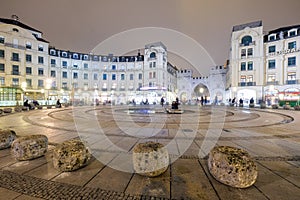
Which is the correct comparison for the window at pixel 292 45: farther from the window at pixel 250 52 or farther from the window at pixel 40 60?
the window at pixel 40 60

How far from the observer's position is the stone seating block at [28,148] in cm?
444

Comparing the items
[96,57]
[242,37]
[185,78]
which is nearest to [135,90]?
[96,57]

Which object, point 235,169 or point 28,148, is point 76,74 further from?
point 235,169

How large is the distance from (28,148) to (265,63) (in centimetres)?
5177

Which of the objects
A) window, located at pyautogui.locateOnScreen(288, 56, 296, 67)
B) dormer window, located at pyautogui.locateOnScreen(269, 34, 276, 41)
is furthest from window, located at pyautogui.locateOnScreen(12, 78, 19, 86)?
window, located at pyautogui.locateOnScreen(288, 56, 296, 67)

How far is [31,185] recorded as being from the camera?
328cm

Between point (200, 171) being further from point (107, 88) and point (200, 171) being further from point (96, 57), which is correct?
point (96, 57)

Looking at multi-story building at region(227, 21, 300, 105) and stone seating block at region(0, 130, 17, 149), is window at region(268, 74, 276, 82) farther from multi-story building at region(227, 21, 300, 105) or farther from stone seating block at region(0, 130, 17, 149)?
stone seating block at region(0, 130, 17, 149)

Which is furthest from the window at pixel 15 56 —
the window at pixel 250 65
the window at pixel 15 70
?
the window at pixel 250 65

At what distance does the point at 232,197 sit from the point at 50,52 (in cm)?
6174

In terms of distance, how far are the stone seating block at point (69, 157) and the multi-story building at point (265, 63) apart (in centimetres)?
4416

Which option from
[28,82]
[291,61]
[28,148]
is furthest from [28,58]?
[291,61]

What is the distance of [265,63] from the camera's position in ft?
135

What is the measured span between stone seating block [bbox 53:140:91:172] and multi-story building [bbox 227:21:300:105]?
4416 cm
